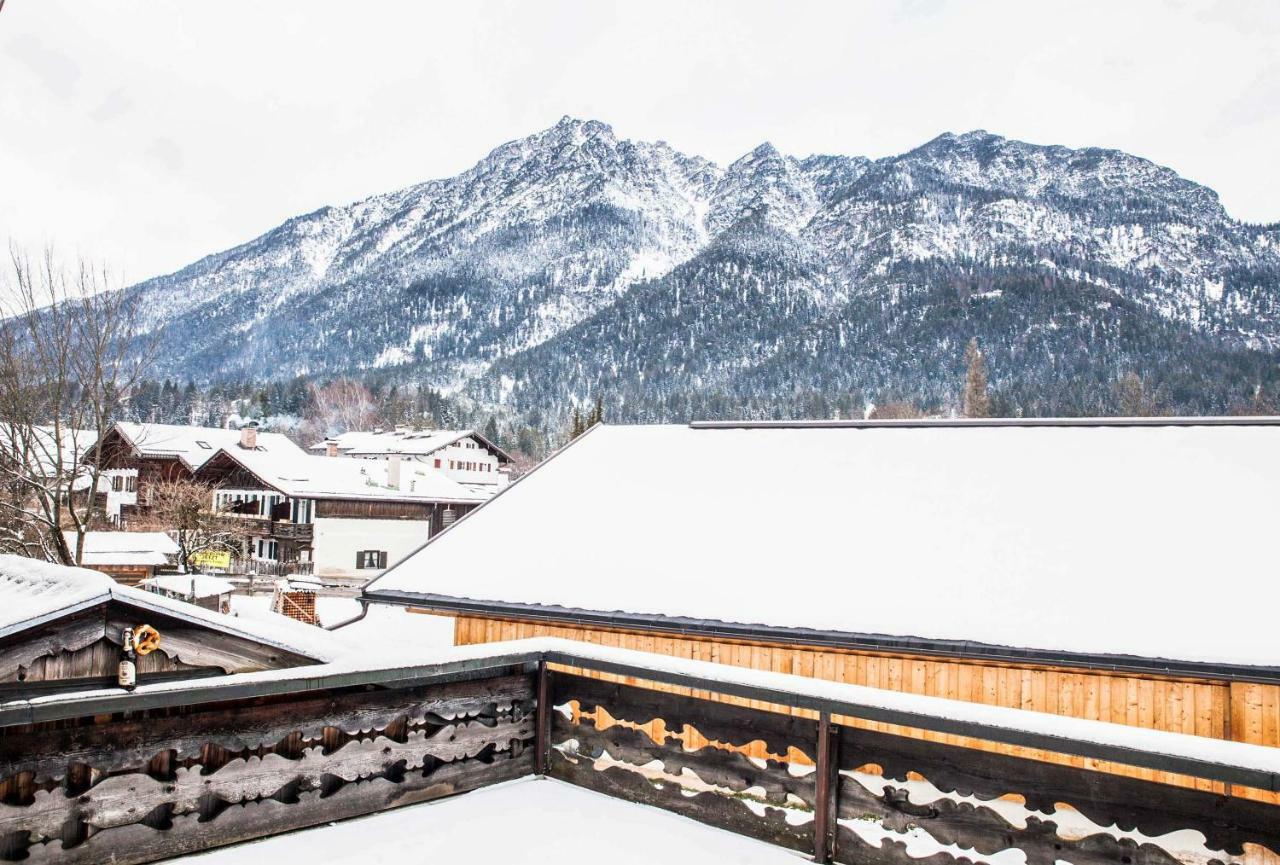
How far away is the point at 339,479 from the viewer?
44469 mm

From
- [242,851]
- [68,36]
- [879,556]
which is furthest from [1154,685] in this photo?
[68,36]

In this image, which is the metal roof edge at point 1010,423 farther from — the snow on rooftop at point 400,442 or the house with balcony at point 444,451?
the snow on rooftop at point 400,442

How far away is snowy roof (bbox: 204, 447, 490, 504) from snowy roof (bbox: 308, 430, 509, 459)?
25372mm

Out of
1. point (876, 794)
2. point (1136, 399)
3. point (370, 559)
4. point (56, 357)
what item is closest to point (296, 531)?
point (370, 559)

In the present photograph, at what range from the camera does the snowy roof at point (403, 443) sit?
74250mm

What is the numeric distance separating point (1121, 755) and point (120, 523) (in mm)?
56258

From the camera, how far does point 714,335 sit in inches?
7682

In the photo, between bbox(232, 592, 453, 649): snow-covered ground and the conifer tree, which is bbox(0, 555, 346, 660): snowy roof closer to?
bbox(232, 592, 453, 649): snow-covered ground

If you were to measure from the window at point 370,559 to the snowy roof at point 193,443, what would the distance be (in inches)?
334

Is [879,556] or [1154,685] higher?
A: [879,556]

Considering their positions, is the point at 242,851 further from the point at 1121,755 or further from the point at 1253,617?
the point at 1253,617

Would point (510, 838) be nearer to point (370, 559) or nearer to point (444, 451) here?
point (370, 559)

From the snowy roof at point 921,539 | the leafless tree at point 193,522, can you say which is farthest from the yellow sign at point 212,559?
the snowy roof at point 921,539

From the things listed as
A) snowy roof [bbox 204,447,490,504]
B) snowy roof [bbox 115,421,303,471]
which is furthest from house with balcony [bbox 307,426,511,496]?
snowy roof [bbox 204,447,490,504]
